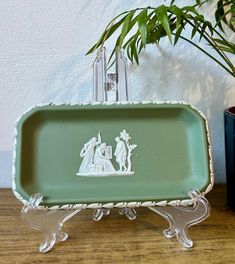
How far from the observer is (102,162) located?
1.72 feet

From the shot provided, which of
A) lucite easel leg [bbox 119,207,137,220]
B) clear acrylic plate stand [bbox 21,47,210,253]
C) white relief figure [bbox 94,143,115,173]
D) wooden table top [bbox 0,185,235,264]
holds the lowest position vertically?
wooden table top [bbox 0,185,235,264]

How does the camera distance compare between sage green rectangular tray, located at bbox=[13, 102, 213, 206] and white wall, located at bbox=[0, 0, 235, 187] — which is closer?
sage green rectangular tray, located at bbox=[13, 102, 213, 206]

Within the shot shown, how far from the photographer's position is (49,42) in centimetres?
68

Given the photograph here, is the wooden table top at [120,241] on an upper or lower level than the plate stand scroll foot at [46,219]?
lower

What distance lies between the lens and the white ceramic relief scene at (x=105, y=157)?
0.52 metres

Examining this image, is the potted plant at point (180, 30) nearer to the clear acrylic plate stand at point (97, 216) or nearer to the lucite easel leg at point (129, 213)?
the clear acrylic plate stand at point (97, 216)

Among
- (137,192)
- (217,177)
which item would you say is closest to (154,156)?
(137,192)

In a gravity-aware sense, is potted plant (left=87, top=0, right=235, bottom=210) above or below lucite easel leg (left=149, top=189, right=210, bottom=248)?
above

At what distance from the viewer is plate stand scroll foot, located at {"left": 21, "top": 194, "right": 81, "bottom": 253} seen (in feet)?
1.57

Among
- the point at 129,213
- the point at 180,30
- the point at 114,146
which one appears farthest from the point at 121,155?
the point at 180,30

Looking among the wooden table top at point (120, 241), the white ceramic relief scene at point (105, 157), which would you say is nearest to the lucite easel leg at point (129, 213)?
the wooden table top at point (120, 241)

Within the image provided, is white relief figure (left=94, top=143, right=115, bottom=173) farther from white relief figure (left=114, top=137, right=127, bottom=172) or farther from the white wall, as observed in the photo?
the white wall

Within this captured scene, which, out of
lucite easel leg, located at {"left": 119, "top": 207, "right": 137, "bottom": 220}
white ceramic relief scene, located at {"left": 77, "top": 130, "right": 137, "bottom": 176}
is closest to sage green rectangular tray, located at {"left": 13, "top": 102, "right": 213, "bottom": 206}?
white ceramic relief scene, located at {"left": 77, "top": 130, "right": 137, "bottom": 176}

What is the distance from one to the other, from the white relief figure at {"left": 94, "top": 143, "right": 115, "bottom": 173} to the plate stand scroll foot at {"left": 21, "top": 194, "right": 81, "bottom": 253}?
81 millimetres
